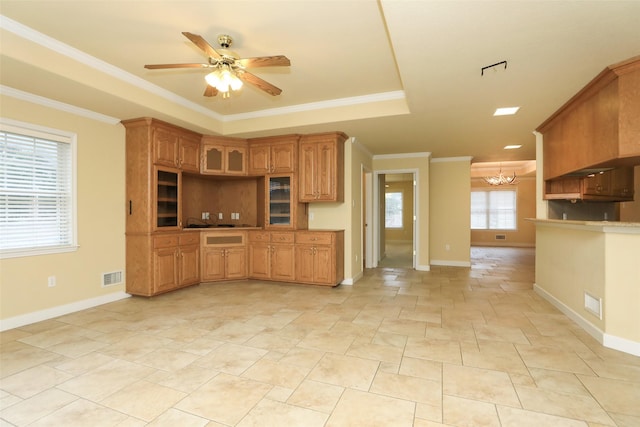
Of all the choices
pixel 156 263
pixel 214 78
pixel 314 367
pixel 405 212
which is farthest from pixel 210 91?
pixel 405 212

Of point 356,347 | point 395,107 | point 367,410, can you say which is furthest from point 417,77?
point 367,410

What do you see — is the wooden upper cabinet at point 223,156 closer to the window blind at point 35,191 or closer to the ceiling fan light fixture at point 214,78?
the window blind at point 35,191

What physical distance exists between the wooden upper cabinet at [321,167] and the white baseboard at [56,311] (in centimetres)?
305

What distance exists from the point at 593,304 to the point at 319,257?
3329 mm

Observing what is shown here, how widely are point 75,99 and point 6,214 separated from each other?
4.74 feet

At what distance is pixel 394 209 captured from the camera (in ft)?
41.5

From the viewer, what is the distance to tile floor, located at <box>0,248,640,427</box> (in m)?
1.88

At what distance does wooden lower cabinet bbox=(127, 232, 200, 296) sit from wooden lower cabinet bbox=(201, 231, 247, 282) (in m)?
0.40

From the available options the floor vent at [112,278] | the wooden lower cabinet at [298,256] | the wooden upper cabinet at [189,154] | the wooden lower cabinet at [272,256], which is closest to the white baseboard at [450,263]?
the wooden lower cabinet at [298,256]

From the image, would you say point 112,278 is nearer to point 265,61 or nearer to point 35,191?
point 35,191

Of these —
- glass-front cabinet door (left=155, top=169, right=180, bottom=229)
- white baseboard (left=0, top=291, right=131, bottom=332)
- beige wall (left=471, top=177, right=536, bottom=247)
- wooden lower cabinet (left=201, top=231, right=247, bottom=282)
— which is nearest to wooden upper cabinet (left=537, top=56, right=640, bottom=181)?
wooden lower cabinet (left=201, top=231, right=247, bottom=282)

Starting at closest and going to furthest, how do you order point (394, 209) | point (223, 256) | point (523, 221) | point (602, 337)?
point (602, 337)
point (223, 256)
point (523, 221)
point (394, 209)

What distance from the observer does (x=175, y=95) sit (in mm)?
4164

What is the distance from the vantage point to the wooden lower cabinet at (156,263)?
4.30 m
